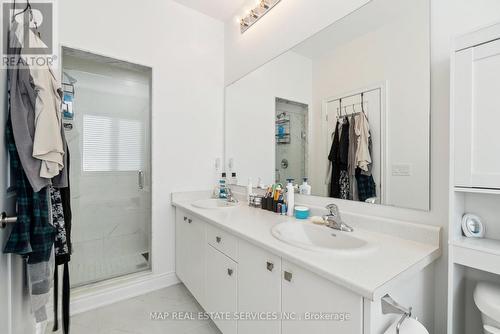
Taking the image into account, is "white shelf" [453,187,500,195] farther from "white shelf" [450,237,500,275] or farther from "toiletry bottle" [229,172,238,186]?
"toiletry bottle" [229,172,238,186]

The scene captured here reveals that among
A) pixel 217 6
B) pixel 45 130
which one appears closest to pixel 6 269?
pixel 45 130

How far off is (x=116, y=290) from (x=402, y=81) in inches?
98.8

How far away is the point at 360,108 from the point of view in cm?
131

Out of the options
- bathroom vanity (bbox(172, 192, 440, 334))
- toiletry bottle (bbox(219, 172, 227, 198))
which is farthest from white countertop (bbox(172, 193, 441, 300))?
toiletry bottle (bbox(219, 172, 227, 198))

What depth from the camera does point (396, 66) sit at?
116cm

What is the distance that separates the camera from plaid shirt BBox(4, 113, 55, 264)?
0.82 m

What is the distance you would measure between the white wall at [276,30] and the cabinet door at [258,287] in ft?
4.86

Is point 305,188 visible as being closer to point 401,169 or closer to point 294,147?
point 294,147

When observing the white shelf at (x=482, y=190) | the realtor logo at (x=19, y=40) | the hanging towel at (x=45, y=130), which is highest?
the realtor logo at (x=19, y=40)

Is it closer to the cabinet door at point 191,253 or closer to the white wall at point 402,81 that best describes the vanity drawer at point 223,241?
the cabinet door at point 191,253

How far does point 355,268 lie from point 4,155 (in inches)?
52.4

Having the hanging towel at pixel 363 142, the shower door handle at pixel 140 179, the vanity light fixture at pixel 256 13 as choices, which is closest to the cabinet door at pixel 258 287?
the hanging towel at pixel 363 142

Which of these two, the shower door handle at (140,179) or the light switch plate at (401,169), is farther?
the shower door handle at (140,179)

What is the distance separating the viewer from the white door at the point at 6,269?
79cm
